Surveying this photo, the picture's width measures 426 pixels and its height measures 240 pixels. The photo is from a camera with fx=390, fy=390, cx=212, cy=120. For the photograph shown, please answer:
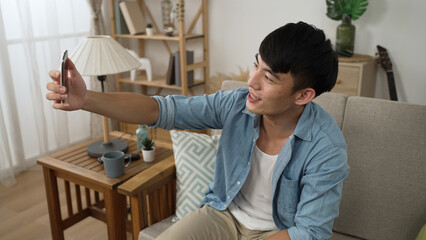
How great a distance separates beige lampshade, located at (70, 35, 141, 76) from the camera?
1.75 metres

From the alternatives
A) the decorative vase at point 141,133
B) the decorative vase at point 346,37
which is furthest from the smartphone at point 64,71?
the decorative vase at point 346,37

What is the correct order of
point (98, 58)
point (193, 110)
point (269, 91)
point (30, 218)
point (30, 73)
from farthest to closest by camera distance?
point (30, 73)
point (30, 218)
point (98, 58)
point (193, 110)
point (269, 91)

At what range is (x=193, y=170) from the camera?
1643mm

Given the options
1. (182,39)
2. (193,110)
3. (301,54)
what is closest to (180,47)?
(182,39)

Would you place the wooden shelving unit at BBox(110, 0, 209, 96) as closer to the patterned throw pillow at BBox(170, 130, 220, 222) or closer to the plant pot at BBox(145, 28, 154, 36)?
the plant pot at BBox(145, 28, 154, 36)

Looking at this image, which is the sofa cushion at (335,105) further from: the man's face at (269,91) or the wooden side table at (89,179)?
the wooden side table at (89,179)

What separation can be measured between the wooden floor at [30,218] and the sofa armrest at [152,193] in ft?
2.00

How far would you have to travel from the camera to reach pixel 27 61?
2.92 meters

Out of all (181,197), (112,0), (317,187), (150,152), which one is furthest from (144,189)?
(112,0)

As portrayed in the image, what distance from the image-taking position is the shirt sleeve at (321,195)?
117 centimetres

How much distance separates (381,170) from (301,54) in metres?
0.68

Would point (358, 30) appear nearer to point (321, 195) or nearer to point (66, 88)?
point (321, 195)

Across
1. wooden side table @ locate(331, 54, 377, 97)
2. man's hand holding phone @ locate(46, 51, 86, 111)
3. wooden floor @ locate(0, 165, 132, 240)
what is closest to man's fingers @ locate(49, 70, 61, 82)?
man's hand holding phone @ locate(46, 51, 86, 111)

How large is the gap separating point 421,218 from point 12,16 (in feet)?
9.28
